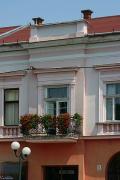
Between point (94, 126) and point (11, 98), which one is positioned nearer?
point (94, 126)

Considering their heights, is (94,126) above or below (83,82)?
below

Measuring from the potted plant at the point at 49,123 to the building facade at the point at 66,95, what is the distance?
33 centimetres

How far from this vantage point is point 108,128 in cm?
2888

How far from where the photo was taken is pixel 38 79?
30.7m

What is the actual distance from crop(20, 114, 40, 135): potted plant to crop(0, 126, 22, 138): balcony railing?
1054 millimetres

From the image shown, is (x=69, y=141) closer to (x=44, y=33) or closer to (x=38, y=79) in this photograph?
(x=38, y=79)

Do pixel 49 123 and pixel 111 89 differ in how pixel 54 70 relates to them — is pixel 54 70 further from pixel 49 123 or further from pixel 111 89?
pixel 111 89

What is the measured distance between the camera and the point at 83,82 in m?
29.8

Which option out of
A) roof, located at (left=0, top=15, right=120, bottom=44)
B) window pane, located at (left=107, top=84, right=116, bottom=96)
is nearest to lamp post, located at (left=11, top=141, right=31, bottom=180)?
window pane, located at (left=107, top=84, right=116, bottom=96)

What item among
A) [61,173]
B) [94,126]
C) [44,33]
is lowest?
[61,173]

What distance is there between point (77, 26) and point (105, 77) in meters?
2.84

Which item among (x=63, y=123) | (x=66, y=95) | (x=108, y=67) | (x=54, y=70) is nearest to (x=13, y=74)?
(x=54, y=70)

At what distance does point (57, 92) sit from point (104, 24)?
175 inches

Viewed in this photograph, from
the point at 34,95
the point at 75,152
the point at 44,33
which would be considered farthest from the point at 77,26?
the point at 75,152
